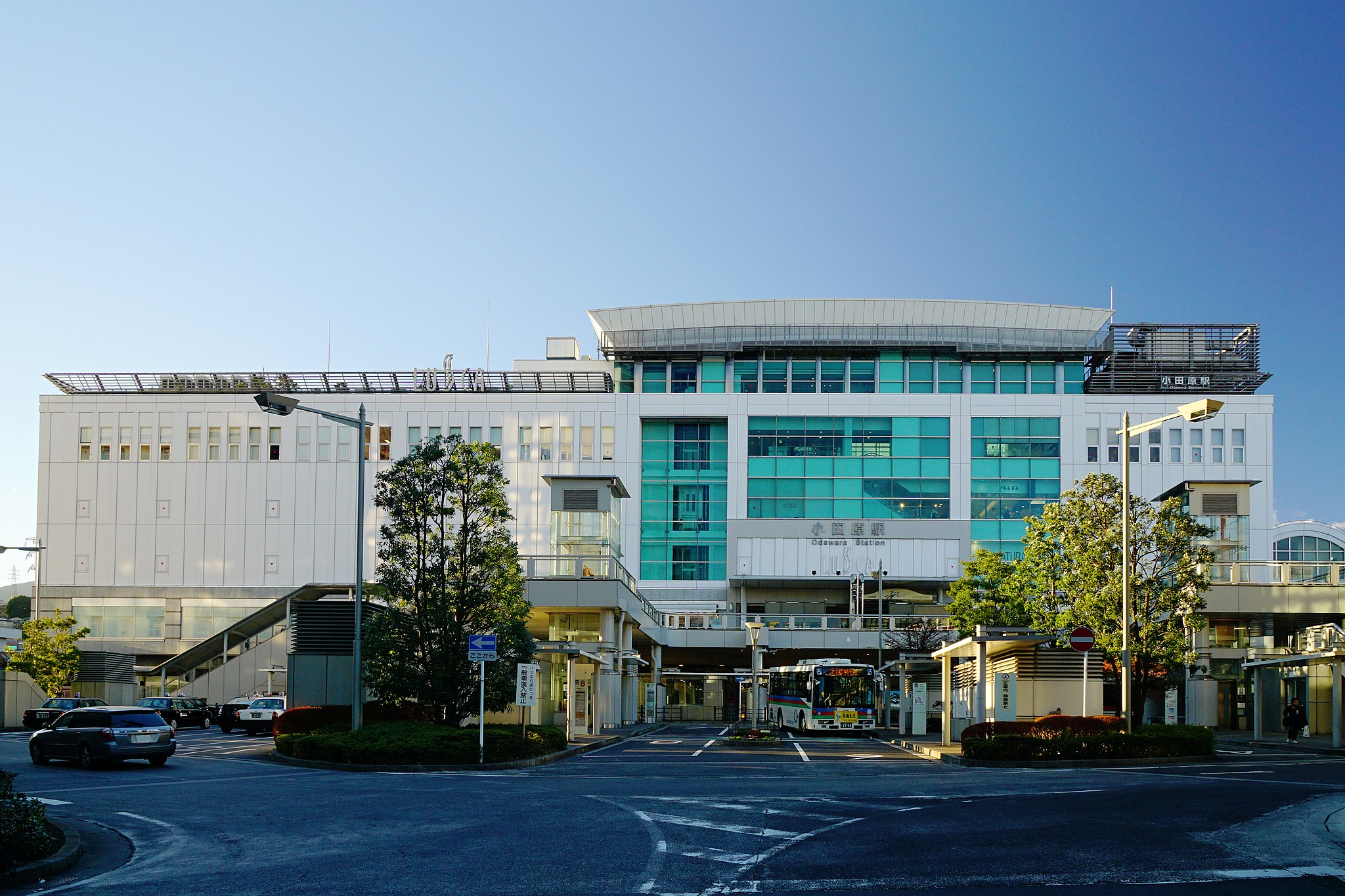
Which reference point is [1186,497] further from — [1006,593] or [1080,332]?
[1080,332]

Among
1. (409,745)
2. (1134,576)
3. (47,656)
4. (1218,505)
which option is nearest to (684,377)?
(1218,505)

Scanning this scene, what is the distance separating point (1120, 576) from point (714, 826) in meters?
28.1

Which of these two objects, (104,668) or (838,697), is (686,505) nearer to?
(838,697)

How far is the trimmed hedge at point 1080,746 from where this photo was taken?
29000mm

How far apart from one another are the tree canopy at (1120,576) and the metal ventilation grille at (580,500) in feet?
54.6

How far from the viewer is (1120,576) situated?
40.0m

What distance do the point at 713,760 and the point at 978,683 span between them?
937 cm

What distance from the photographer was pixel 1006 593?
55938mm

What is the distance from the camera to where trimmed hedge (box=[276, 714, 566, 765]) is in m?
27.9

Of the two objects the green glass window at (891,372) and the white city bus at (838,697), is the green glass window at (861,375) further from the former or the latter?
the white city bus at (838,697)

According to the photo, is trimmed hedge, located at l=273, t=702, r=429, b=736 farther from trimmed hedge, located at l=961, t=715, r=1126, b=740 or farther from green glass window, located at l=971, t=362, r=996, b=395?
green glass window, located at l=971, t=362, r=996, b=395

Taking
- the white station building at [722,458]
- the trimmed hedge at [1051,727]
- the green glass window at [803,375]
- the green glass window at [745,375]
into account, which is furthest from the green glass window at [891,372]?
the trimmed hedge at [1051,727]

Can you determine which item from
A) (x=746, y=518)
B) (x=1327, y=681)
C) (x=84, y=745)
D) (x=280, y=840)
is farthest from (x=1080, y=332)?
(x=280, y=840)

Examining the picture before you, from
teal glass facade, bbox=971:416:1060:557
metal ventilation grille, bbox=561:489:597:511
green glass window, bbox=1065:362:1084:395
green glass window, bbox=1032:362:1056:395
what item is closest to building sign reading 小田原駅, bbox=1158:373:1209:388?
green glass window, bbox=1065:362:1084:395
